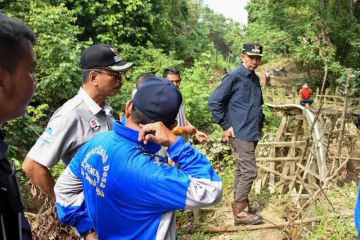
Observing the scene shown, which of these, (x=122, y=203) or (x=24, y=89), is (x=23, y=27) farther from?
(x=122, y=203)

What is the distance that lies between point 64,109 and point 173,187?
44.1 inches

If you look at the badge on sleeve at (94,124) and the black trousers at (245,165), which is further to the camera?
the black trousers at (245,165)

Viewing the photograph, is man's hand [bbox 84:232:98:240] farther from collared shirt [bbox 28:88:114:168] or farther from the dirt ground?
the dirt ground

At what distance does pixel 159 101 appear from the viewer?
5.83ft

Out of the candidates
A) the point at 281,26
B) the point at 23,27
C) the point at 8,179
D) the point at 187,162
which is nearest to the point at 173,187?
the point at 187,162

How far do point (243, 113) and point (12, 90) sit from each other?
3687 mm

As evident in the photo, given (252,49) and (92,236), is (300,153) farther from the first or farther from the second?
(92,236)

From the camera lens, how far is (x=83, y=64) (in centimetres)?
274

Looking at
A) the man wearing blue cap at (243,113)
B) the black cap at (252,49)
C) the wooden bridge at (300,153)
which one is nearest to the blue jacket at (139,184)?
the man wearing blue cap at (243,113)

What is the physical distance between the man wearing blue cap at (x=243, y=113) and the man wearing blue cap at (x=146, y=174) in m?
2.89

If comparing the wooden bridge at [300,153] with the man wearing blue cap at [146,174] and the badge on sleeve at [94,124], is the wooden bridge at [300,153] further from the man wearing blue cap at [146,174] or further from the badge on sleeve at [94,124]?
the man wearing blue cap at [146,174]

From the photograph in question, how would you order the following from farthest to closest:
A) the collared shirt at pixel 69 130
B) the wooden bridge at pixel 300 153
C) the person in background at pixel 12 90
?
the wooden bridge at pixel 300 153 → the collared shirt at pixel 69 130 → the person in background at pixel 12 90

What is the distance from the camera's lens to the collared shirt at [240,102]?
469cm

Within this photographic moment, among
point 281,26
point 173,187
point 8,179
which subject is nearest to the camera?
point 8,179
